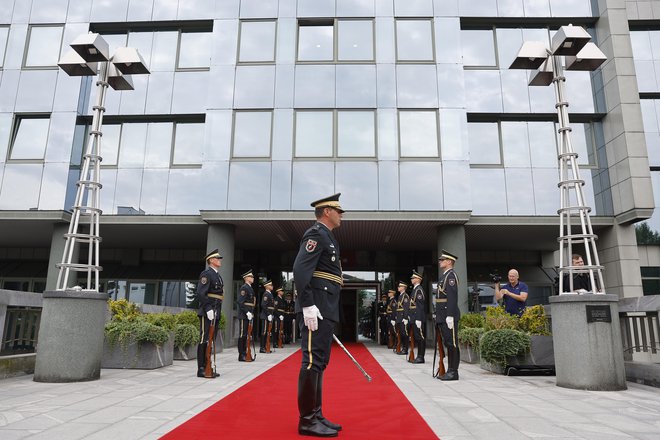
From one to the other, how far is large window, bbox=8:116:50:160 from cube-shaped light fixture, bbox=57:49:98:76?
7918 mm

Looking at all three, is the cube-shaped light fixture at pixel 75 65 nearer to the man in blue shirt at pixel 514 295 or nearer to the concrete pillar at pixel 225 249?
the concrete pillar at pixel 225 249

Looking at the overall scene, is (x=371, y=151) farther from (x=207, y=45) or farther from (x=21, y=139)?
(x=21, y=139)

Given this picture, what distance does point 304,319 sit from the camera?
14.1 feet

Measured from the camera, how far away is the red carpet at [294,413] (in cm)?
412

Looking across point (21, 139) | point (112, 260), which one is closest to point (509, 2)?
point (21, 139)

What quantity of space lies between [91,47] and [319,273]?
678cm

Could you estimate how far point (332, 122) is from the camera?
1526 centimetres

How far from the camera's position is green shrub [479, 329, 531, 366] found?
8.79 metres

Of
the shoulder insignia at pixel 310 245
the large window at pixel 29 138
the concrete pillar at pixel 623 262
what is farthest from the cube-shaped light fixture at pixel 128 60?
the concrete pillar at pixel 623 262

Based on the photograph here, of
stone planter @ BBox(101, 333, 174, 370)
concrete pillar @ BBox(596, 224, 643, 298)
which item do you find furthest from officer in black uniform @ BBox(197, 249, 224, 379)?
concrete pillar @ BBox(596, 224, 643, 298)

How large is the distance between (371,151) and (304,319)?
1116 centimetres

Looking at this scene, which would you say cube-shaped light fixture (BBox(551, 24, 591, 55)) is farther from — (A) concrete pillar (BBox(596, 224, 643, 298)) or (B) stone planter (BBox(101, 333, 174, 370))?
(B) stone planter (BBox(101, 333, 174, 370))

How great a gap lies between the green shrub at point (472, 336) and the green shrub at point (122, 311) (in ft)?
23.7

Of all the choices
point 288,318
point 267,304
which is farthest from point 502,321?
point 288,318
